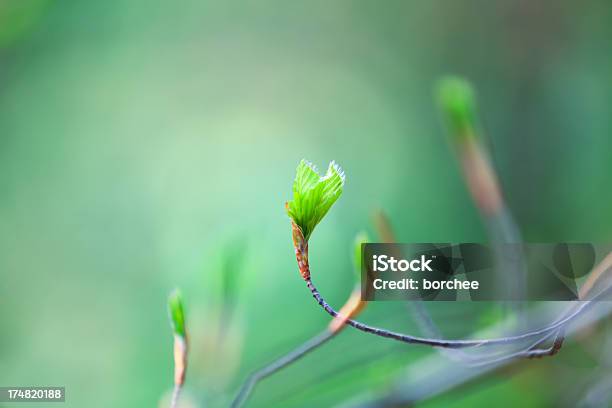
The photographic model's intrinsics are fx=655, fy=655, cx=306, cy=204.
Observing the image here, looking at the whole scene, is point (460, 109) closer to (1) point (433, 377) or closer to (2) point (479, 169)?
(2) point (479, 169)

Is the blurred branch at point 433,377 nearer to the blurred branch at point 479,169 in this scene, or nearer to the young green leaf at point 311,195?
the blurred branch at point 479,169

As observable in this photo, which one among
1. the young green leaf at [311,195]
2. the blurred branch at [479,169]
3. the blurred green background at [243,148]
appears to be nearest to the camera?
the young green leaf at [311,195]

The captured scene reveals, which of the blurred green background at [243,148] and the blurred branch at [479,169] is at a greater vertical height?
the blurred green background at [243,148]

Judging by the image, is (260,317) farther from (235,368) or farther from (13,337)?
(235,368)

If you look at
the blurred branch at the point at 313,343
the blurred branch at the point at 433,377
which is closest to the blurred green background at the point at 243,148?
the blurred branch at the point at 433,377

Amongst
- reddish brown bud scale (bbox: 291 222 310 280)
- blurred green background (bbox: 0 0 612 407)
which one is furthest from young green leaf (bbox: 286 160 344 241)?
blurred green background (bbox: 0 0 612 407)

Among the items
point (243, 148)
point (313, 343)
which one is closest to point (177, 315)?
point (313, 343)

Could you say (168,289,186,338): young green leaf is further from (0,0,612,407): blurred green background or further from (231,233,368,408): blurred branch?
(0,0,612,407): blurred green background
